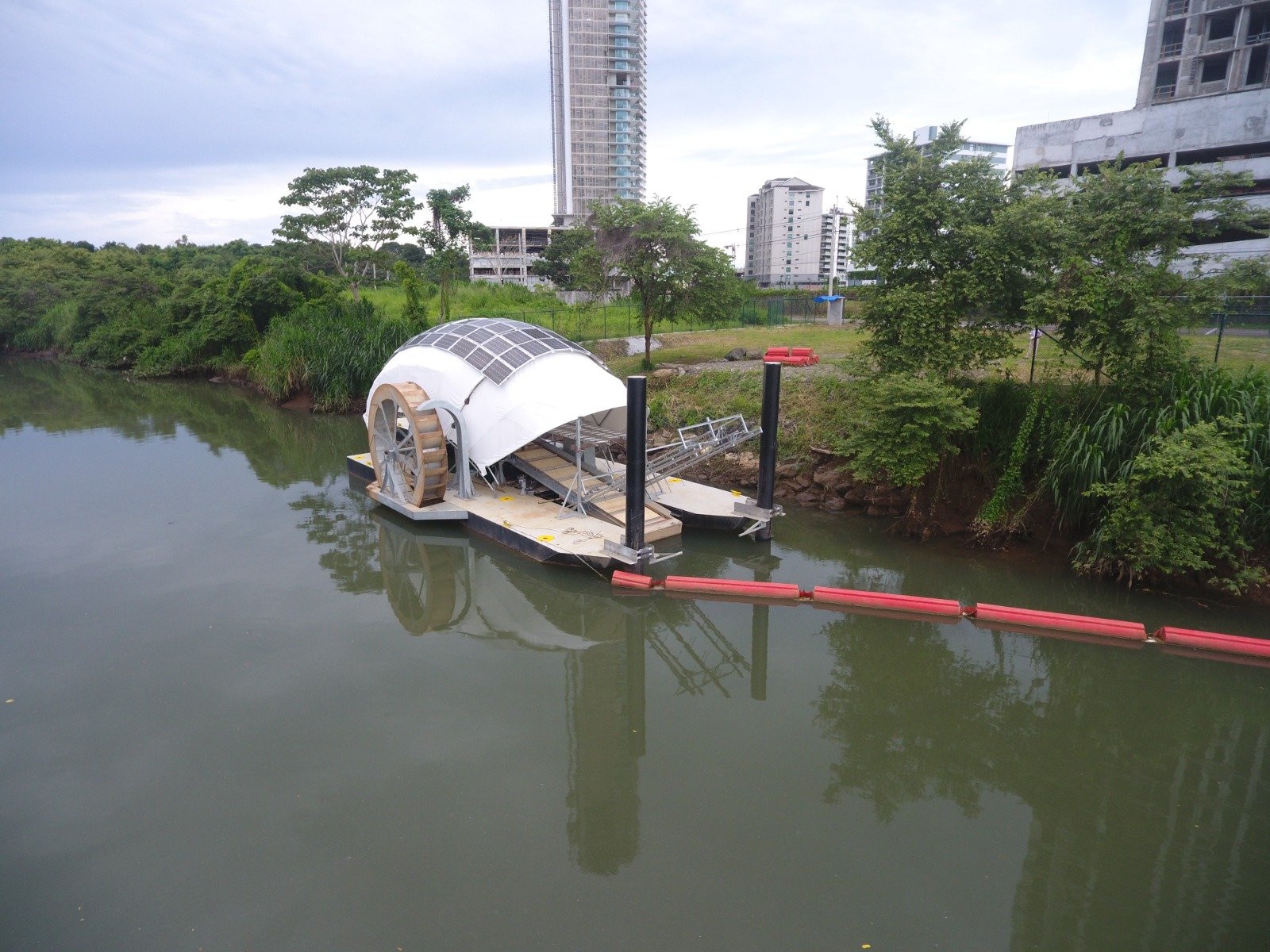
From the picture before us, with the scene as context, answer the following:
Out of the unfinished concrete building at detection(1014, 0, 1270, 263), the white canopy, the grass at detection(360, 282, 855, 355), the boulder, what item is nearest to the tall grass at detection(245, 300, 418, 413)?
the grass at detection(360, 282, 855, 355)

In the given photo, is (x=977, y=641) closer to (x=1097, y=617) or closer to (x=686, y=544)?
(x=1097, y=617)

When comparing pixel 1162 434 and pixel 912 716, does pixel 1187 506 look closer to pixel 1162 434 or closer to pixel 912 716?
pixel 1162 434

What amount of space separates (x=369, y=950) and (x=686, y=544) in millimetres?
7466

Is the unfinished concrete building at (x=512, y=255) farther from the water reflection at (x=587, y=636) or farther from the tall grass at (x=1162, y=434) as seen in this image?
the tall grass at (x=1162, y=434)

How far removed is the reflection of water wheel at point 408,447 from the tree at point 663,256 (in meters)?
7.69

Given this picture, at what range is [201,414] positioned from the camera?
2280 cm

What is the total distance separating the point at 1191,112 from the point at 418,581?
126 ft

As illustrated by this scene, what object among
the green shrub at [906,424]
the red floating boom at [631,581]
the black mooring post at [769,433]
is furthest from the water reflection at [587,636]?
the green shrub at [906,424]

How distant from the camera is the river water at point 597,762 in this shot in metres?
4.87

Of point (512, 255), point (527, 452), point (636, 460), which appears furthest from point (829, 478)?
point (512, 255)

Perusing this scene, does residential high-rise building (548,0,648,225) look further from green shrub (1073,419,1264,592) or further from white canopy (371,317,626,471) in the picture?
green shrub (1073,419,1264,592)

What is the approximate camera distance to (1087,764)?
6.43m

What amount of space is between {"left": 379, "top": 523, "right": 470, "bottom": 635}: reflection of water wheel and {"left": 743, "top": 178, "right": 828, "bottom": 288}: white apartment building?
76572mm

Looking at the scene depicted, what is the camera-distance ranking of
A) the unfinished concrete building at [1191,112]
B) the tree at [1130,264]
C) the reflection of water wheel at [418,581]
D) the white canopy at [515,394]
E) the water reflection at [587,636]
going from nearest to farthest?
the water reflection at [587,636], the reflection of water wheel at [418,581], the tree at [1130,264], the white canopy at [515,394], the unfinished concrete building at [1191,112]
